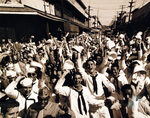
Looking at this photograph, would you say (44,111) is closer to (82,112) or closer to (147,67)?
(82,112)

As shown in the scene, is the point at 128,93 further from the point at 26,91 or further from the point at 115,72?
the point at 26,91

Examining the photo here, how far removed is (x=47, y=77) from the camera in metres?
2.95

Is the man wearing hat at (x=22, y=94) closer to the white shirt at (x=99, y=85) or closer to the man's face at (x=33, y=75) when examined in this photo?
the man's face at (x=33, y=75)

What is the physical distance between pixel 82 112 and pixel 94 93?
492 mm

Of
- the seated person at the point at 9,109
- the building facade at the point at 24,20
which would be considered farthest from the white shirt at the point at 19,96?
the building facade at the point at 24,20

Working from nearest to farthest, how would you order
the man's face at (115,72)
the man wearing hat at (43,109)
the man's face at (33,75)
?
1. the man wearing hat at (43,109)
2. the man's face at (115,72)
3. the man's face at (33,75)

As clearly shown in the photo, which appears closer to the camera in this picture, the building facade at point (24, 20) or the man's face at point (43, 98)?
the man's face at point (43, 98)

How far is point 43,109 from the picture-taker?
6.16ft

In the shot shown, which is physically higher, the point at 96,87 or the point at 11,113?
the point at 96,87

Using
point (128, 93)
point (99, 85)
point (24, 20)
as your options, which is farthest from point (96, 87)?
point (24, 20)

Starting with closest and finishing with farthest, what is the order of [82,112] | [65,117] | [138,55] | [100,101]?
1. [65,117]
2. [82,112]
3. [100,101]
4. [138,55]

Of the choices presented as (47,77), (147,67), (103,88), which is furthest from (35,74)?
(147,67)

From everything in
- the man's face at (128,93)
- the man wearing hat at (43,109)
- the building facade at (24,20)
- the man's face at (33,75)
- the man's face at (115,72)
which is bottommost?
the man wearing hat at (43,109)

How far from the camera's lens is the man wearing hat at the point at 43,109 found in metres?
1.82
